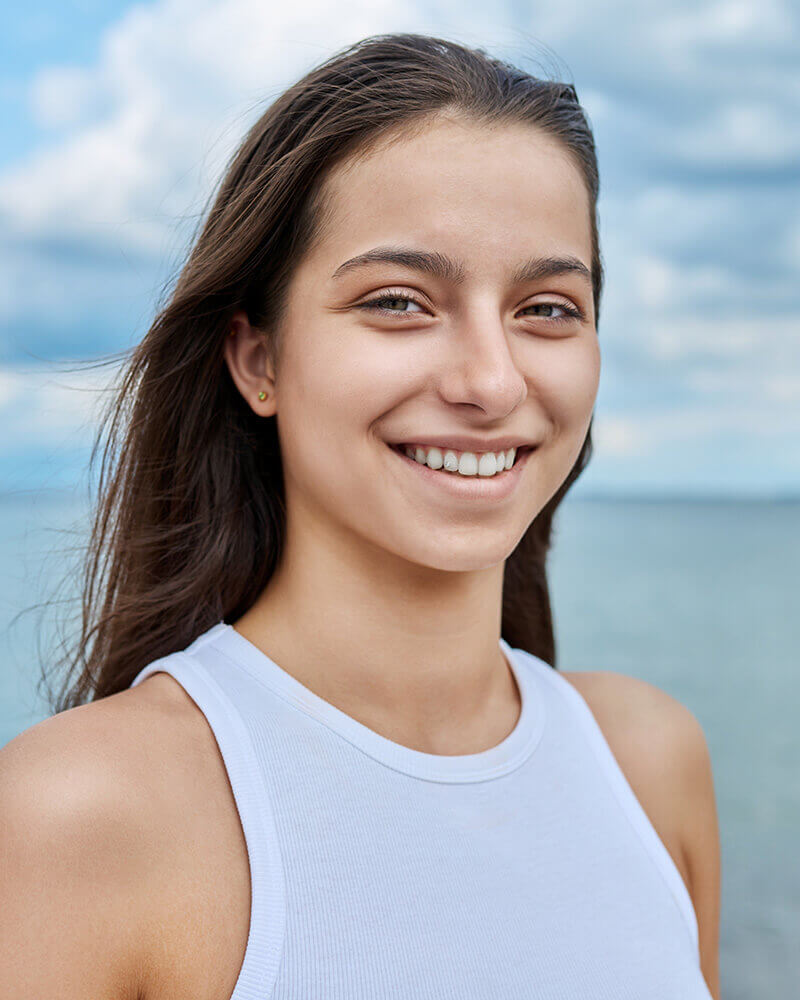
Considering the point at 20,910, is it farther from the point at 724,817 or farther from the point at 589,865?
the point at 724,817

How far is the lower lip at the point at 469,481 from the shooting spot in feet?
5.59

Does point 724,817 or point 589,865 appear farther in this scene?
point 724,817

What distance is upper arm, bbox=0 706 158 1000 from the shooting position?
52.6 inches

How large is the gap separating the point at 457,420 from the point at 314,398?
9.4 inches

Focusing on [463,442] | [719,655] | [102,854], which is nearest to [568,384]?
[463,442]

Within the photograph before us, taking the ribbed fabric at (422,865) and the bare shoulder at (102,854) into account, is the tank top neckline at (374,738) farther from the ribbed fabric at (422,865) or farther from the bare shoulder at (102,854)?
the bare shoulder at (102,854)

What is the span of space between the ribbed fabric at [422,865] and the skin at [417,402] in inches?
4.5

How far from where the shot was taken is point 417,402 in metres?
1.67

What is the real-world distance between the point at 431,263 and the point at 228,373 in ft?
1.86

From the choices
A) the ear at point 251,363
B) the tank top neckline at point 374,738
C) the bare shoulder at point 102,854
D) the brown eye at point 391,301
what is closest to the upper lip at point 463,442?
the brown eye at point 391,301

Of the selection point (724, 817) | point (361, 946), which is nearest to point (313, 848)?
point (361, 946)

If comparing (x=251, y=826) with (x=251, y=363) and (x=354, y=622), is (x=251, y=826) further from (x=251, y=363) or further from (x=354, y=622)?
(x=251, y=363)

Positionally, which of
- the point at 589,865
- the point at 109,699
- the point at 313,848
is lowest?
the point at 589,865

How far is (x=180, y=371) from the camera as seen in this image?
6.61 ft
